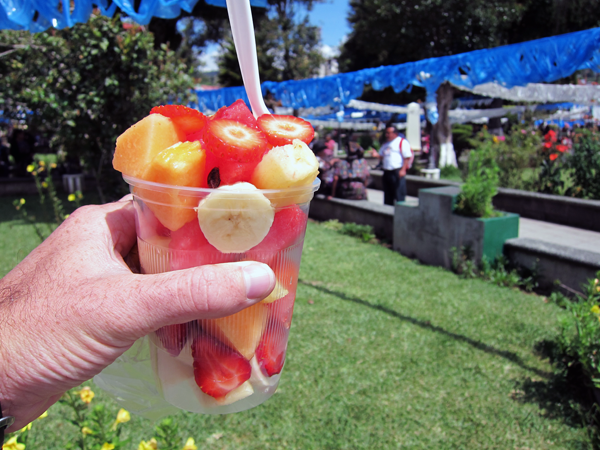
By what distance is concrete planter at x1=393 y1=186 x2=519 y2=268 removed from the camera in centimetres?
510

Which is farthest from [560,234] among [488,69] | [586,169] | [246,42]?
[246,42]

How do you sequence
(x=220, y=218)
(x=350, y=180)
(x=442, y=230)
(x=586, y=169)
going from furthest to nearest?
1. (x=350, y=180)
2. (x=586, y=169)
3. (x=442, y=230)
4. (x=220, y=218)

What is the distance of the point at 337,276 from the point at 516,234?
225 cm

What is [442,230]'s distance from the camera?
5535 mm

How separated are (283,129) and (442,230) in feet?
15.9

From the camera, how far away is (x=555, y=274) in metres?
4.69

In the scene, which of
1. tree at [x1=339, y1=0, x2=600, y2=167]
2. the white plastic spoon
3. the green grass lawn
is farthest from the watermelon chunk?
tree at [x1=339, y1=0, x2=600, y2=167]

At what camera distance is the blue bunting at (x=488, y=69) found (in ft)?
20.5

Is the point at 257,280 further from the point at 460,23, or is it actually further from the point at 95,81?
the point at 460,23

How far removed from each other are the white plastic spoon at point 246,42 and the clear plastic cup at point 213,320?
0.31m

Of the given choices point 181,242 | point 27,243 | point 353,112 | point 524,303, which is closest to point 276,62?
point 353,112

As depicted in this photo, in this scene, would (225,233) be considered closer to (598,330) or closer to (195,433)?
(195,433)

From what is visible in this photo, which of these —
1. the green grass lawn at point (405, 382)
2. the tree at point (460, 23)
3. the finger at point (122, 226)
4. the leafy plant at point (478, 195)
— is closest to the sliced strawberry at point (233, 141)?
the finger at point (122, 226)

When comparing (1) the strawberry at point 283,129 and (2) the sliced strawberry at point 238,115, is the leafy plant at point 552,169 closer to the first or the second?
(1) the strawberry at point 283,129
